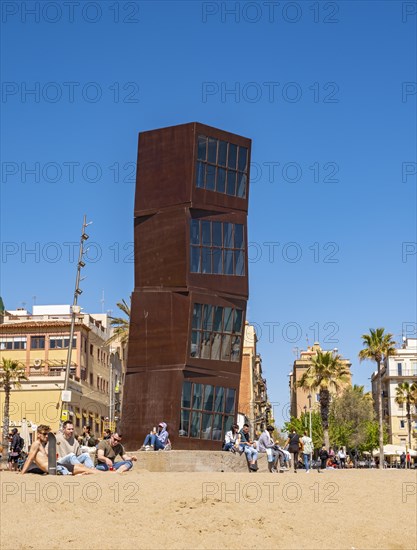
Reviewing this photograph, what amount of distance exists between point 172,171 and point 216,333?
6.57m

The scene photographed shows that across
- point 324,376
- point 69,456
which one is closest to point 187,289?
point 69,456

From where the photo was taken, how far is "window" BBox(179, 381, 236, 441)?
33406 millimetres

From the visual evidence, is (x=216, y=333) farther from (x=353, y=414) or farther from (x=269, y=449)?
(x=353, y=414)

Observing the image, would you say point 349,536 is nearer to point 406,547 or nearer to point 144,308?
point 406,547

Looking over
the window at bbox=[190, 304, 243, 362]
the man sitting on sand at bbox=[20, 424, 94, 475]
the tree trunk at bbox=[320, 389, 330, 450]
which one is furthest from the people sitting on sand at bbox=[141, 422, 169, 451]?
the tree trunk at bbox=[320, 389, 330, 450]

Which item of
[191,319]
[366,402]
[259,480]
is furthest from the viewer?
[366,402]

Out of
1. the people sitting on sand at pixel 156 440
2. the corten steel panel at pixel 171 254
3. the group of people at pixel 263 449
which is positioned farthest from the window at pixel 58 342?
the group of people at pixel 263 449

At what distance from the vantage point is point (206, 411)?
3425cm

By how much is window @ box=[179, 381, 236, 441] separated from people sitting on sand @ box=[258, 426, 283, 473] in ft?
17.6

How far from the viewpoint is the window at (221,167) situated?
34.6m

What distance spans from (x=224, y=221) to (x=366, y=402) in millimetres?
79199

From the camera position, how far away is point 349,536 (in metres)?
16.8

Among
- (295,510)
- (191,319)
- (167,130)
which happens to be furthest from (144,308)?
(295,510)

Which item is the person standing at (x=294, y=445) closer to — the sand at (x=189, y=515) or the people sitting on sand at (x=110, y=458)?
the people sitting on sand at (x=110, y=458)
